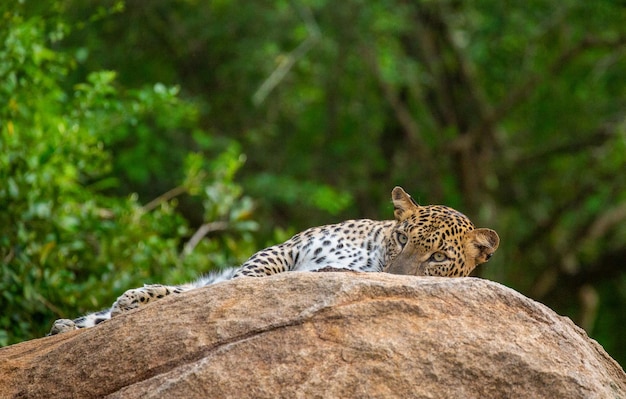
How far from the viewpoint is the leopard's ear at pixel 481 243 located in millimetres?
8836

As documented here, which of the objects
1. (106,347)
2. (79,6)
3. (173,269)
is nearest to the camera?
(106,347)

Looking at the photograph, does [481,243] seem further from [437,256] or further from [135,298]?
[135,298]

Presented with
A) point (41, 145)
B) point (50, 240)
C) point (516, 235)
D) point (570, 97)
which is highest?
point (41, 145)

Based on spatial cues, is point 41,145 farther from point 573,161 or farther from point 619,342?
point 619,342

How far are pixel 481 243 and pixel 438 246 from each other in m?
0.35

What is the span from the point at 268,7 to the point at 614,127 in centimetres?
662

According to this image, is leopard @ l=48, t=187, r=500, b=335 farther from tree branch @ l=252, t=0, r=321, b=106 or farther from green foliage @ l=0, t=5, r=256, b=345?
tree branch @ l=252, t=0, r=321, b=106

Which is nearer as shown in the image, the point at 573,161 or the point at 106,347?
the point at 106,347

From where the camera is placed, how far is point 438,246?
8828mm

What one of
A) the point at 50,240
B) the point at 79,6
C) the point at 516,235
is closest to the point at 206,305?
the point at 50,240


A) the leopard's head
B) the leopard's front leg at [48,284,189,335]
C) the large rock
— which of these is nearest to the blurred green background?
the leopard's head

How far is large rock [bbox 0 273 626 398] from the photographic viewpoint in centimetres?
621

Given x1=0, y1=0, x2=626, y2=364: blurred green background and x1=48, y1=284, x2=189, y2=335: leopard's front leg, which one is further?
x1=0, y1=0, x2=626, y2=364: blurred green background

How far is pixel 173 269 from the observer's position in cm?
1233
